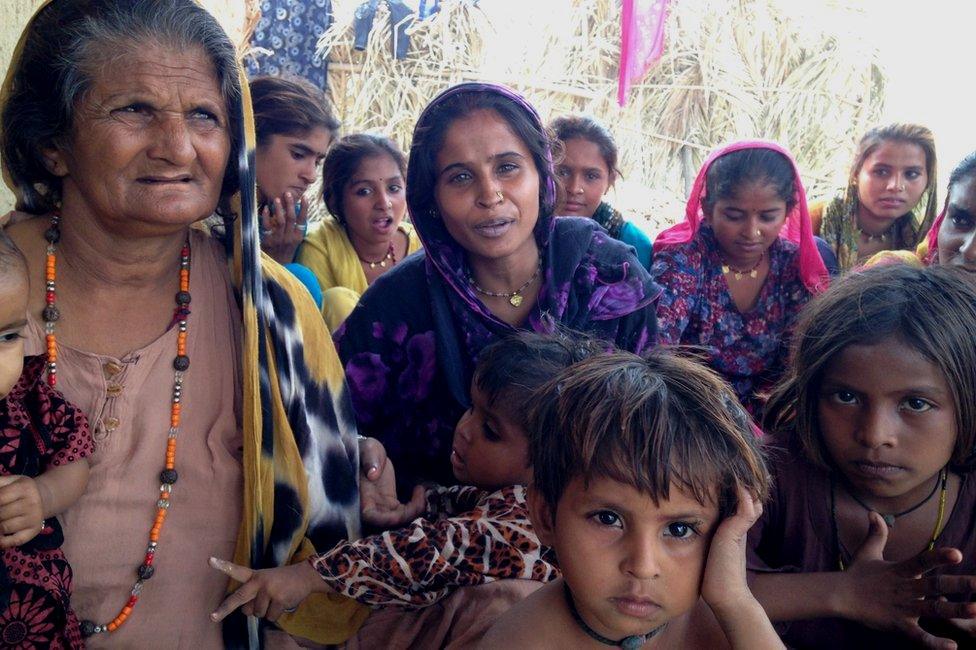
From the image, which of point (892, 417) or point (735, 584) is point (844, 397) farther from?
point (735, 584)

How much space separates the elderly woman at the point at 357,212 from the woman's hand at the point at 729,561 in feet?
10.4

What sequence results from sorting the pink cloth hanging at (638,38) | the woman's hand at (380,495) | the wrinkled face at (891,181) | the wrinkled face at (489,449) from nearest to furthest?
the wrinkled face at (489,449), the woman's hand at (380,495), the wrinkled face at (891,181), the pink cloth hanging at (638,38)

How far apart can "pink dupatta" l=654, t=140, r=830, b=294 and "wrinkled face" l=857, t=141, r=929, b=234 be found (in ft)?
2.60

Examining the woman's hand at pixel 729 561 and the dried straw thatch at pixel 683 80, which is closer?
the woman's hand at pixel 729 561

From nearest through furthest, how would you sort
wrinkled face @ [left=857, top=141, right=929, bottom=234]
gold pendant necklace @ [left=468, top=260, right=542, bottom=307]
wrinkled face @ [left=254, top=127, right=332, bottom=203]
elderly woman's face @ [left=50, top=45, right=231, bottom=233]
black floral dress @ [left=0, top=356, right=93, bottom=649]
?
black floral dress @ [left=0, top=356, right=93, bottom=649]
elderly woman's face @ [left=50, top=45, right=231, bottom=233]
gold pendant necklace @ [left=468, top=260, right=542, bottom=307]
wrinkled face @ [left=254, top=127, right=332, bottom=203]
wrinkled face @ [left=857, top=141, right=929, bottom=234]

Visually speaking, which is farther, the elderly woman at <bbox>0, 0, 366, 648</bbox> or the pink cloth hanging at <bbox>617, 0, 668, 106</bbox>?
the pink cloth hanging at <bbox>617, 0, 668, 106</bbox>

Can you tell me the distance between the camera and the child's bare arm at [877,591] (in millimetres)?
1668

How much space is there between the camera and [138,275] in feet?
6.72

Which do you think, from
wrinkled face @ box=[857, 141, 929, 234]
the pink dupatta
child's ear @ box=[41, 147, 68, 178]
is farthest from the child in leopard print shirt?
wrinkled face @ box=[857, 141, 929, 234]

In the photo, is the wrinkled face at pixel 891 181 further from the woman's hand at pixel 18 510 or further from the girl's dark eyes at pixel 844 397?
the woman's hand at pixel 18 510

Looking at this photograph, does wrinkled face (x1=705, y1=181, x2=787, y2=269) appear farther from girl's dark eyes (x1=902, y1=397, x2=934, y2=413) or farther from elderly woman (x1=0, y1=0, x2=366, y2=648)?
elderly woman (x1=0, y1=0, x2=366, y2=648)

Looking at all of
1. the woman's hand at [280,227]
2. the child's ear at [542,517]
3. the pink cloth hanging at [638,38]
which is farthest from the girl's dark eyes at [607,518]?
the pink cloth hanging at [638,38]

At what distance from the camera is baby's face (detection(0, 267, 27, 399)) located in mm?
1647

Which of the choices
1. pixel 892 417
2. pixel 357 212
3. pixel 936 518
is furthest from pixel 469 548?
pixel 357 212
